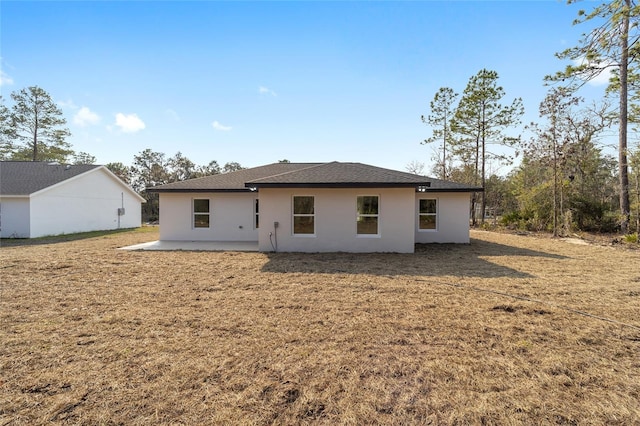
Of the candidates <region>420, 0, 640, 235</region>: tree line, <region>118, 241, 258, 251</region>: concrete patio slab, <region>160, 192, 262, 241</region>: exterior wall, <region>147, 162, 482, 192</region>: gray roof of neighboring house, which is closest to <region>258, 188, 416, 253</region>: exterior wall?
<region>147, 162, 482, 192</region>: gray roof of neighboring house

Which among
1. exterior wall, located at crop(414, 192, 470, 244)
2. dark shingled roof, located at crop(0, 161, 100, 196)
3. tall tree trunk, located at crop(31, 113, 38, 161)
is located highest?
tall tree trunk, located at crop(31, 113, 38, 161)

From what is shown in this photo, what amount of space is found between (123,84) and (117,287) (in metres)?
10.2

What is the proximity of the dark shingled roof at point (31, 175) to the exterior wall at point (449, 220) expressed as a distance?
19668 millimetres

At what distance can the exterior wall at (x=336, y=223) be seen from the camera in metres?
9.45

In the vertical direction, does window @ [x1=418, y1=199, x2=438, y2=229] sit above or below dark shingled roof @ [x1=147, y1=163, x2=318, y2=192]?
below

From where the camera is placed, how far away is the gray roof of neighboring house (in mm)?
8805

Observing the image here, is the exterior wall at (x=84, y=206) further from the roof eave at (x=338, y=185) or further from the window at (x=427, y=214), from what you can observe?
the window at (x=427, y=214)

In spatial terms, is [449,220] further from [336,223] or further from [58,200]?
[58,200]

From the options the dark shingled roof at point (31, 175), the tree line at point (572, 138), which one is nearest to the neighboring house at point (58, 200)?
the dark shingled roof at point (31, 175)

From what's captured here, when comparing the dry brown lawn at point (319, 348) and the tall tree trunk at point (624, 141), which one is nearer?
the dry brown lawn at point (319, 348)

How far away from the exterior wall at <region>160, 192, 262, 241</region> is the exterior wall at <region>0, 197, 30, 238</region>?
8243mm

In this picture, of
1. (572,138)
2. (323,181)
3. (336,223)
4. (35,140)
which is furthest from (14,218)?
(572,138)

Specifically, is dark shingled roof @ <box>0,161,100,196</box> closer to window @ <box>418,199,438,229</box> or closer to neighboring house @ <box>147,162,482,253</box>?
neighboring house @ <box>147,162,482,253</box>

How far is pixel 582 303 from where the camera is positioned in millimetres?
4797
